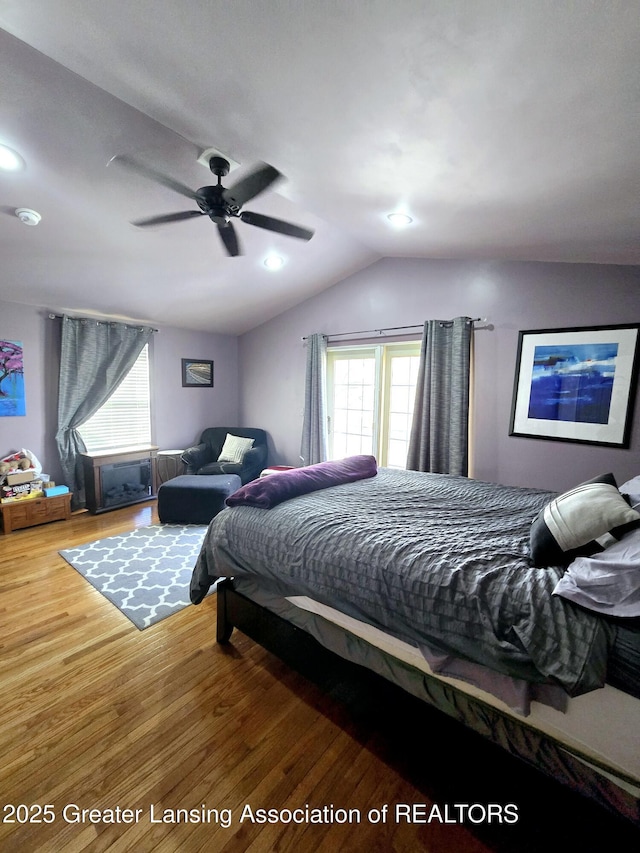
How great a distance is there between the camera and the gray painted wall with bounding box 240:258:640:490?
2613 mm

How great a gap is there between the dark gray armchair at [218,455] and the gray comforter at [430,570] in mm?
2442

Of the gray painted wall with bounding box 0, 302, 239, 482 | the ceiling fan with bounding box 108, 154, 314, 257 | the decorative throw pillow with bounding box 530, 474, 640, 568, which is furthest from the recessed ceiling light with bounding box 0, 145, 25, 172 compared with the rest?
the decorative throw pillow with bounding box 530, 474, 640, 568

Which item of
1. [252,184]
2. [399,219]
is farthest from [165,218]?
[399,219]

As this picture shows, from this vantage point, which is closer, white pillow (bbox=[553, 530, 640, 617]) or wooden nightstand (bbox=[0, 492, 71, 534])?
white pillow (bbox=[553, 530, 640, 617])

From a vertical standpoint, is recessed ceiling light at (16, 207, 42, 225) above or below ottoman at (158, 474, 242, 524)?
above

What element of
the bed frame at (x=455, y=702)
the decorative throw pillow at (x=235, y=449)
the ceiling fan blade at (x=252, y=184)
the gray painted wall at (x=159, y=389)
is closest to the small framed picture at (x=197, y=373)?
the gray painted wall at (x=159, y=389)

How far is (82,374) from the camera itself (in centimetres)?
404

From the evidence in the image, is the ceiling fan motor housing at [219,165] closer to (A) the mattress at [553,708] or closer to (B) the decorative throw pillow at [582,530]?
(A) the mattress at [553,708]

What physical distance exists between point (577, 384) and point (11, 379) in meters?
5.11

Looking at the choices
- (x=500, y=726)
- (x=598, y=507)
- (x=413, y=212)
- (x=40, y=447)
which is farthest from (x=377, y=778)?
(x=40, y=447)

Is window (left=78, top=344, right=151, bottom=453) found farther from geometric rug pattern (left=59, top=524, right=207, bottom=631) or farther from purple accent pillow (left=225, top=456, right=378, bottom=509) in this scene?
purple accent pillow (left=225, top=456, right=378, bottom=509)

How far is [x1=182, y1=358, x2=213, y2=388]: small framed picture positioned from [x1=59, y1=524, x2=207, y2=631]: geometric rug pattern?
2.15 meters

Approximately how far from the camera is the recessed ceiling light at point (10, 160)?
6.26 ft

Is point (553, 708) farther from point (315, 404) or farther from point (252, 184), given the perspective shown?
point (315, 404)
